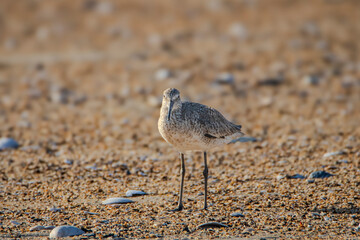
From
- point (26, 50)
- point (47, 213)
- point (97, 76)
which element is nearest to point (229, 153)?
point (47, 213)

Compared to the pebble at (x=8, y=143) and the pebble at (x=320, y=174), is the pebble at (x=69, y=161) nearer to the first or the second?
the pebble at (x=8, y=143)

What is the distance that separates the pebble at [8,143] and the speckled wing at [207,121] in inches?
166

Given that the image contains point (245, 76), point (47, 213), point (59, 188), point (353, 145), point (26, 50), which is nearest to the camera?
point (47, 213)

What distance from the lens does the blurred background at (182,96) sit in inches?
289

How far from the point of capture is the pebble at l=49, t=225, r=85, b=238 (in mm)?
5883

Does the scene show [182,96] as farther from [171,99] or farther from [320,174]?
[171,99]

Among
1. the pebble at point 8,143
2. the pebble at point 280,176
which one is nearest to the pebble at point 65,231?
the pebble at point 280,176

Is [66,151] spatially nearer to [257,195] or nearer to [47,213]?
[47,213]

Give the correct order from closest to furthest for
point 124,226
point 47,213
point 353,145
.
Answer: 1. point 124,226
2. point 47,213
3. point 353,145

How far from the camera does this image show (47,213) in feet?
21.9

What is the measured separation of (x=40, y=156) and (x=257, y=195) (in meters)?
4.19

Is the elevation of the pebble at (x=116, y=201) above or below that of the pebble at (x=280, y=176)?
below

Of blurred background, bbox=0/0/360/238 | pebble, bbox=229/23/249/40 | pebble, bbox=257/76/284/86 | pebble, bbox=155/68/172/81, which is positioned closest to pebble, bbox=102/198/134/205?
blurred background, bbox=0/0/360/238

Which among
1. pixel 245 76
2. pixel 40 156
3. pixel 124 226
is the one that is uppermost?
pixel 245 76
